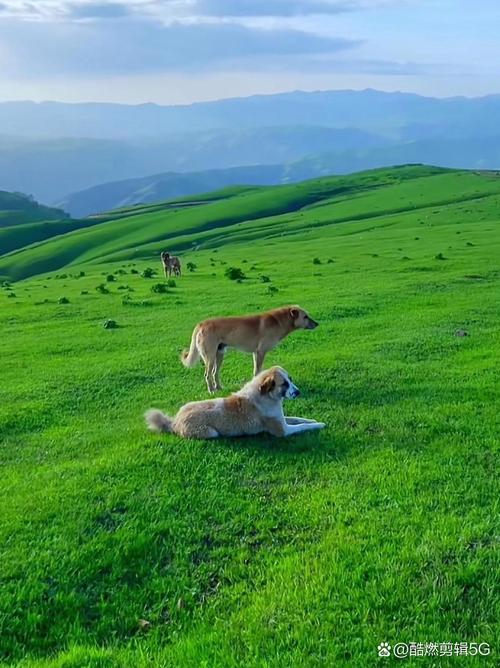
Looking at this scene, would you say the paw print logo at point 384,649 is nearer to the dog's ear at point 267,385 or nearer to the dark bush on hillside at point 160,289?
the dog's ear at point 267,385

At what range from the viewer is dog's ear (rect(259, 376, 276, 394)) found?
1070 centimetres

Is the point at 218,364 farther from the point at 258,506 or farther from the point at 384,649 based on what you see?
the point at 384,649

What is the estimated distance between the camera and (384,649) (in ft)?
19.0

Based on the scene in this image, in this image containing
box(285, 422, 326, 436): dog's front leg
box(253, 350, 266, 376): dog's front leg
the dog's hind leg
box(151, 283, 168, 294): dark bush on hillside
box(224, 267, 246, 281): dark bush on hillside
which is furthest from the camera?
box(224, 267, 246, 281): dark bush on hillside

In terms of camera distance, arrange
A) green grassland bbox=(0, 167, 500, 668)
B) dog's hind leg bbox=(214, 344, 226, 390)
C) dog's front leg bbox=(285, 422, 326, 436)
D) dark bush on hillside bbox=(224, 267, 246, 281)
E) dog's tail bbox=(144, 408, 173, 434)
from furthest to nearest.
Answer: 1. dark bush on hillside bbox=(224, 267, 246, 281)
2. dog's hind leg bbox=(214, 344, 226, 390)
3. dog's tail bbox=(144, 408, 173, 434)
4. dog's front leg bbox=(285, 422, 326, 436)
5. green grassland bbox=(0, 167, 500, 668)

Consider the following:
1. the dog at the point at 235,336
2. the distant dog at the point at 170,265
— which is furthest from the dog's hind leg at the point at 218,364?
the distant dog at the point at 170,265

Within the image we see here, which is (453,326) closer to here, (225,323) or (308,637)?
(225,323)

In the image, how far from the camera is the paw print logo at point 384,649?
576cm

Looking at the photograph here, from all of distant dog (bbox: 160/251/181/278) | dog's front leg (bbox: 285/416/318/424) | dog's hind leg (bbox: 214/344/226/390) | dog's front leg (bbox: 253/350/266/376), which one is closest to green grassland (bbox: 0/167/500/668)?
dog's hind leg (bbox: 214/344/226/390)

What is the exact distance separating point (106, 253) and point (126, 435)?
2923 inches

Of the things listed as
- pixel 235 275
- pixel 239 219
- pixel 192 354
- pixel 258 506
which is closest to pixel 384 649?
pixel 258 506

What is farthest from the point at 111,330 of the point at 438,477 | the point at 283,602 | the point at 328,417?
the point at 283,602

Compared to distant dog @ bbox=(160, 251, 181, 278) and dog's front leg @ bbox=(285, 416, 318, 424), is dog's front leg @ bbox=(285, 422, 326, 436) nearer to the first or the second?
dog's front leg @ bbox=(285, 416, 318, 424)

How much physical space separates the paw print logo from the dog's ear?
528cm
